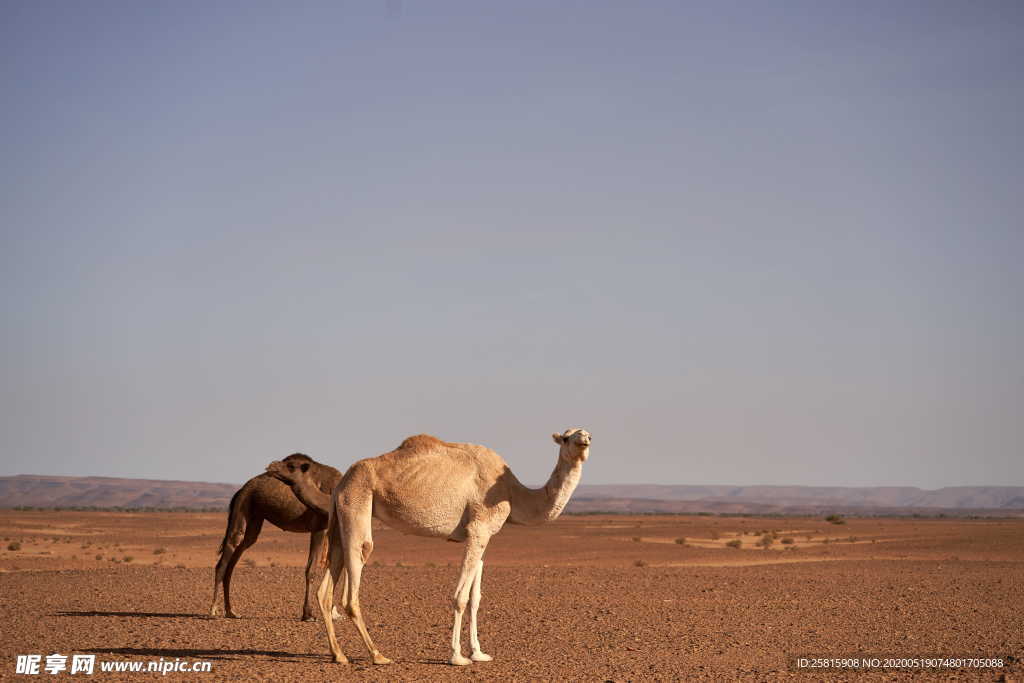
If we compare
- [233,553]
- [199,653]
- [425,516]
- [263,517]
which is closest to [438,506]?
[425,516]

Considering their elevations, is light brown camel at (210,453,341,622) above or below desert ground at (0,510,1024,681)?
above

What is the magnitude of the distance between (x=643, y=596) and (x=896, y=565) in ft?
51.6

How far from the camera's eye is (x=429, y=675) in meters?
12.9

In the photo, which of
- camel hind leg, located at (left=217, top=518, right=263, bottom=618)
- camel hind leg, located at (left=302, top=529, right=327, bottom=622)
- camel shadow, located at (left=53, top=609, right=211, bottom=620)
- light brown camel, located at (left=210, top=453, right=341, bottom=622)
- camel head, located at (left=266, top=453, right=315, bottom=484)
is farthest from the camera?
camel shadow, located at (left=53, top=609, right=211, bottom=620)

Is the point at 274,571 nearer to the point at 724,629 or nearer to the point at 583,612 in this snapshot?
the point at 583,612

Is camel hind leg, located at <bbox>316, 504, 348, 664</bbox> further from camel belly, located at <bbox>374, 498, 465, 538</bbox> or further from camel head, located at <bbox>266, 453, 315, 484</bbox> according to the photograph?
camel head, located at <bbox>266, 453, 315, 484</bbox>

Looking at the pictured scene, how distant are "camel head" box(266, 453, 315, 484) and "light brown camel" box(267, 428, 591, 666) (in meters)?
3.24

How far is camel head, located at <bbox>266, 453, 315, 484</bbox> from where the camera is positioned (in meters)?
17.3

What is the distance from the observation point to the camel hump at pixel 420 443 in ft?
47.3

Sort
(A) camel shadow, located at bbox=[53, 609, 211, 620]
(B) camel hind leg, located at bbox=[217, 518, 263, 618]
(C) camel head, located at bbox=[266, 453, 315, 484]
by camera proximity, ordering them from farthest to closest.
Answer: (A) camel shadow, located at bbox=[53, 609, 211, 620] → (B) camel hind leg, located at bbox=[217, 518, 263, 618] → (C) camel head, located at bbox=[266, 453, 315, 484]

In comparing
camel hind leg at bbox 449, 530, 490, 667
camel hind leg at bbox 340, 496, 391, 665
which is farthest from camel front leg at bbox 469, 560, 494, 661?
camel hind leg at bbox 340, 496, 391, 665

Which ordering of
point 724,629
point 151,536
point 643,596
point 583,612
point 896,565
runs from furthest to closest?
1. point 151,536
2. point 896,565
3. point 643,596
4. point 583,612
5. point 724,629

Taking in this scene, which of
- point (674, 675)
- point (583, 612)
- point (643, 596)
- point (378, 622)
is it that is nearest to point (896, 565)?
point (643, 596)

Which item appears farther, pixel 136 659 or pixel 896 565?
pixel 896 565
